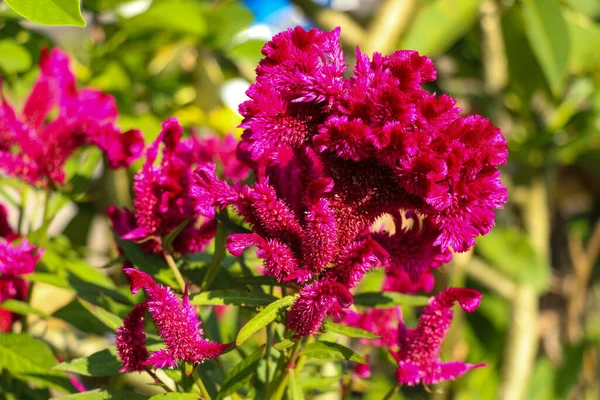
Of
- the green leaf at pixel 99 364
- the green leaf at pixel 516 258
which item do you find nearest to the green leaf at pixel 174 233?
the green leaf at pixel 99 364

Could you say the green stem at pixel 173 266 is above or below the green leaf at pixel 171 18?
below

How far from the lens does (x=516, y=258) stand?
1.72 meters

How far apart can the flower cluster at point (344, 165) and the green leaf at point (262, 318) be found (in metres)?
0.02

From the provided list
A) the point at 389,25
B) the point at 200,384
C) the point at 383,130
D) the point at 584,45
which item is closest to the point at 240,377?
the point at 200,384

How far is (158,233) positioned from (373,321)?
0.94ft

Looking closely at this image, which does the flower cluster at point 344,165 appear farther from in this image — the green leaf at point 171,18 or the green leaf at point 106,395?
the green leaf at point 171,18

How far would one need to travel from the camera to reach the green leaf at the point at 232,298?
59cm

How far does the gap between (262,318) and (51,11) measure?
0.29 metres

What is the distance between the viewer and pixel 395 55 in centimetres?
54

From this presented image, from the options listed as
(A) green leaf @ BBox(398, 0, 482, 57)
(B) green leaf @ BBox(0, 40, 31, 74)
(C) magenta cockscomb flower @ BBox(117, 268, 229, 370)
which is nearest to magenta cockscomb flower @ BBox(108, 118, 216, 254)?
(C) magenta cockscomb flower @ BBox(117, 268, 229, 370)

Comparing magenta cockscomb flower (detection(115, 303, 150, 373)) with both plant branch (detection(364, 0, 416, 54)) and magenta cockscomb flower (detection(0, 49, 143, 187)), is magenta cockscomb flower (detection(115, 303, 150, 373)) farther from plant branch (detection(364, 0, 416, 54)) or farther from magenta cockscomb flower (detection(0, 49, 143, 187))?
plant branch (detection(364, 0, 416, 54))

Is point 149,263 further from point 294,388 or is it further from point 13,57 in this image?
point 13,57

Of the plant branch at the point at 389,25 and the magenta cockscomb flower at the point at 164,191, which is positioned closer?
the magenta cockscomb flower at the point at 164,191

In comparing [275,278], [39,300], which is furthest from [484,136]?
[39,300]
